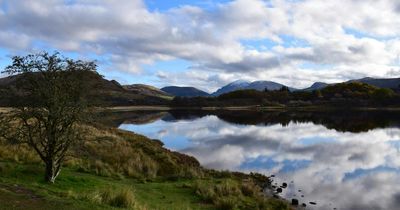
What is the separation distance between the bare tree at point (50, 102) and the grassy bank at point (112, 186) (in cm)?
151

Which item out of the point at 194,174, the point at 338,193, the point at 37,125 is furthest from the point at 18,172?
the point at 338,193

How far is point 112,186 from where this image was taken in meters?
18.5

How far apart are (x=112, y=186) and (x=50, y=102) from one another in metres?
4.32

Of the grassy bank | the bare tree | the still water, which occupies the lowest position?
the still water

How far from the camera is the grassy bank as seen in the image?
13.7m

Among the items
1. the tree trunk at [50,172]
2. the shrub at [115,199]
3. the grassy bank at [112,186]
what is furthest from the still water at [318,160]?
the tree trunk at [50,172]

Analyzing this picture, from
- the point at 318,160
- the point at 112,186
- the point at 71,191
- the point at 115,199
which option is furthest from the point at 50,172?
the point at 318,160

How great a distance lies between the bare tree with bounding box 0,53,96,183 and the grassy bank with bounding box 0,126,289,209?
1508mm

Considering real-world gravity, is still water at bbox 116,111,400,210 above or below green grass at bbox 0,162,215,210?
below

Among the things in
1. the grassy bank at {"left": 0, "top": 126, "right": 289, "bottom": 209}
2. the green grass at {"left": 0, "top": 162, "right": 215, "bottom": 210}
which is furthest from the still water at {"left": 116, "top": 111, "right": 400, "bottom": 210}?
the green grass at {"left": 0, "top": 162, "right": 215, "bottom": 210}

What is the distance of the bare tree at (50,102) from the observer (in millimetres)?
17094

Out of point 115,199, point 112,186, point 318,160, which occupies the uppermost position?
point 115,199

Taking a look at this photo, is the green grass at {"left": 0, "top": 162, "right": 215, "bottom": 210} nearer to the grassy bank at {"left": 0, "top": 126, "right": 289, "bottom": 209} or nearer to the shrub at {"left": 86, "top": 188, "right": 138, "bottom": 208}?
the grassy bank at {"left": 0, "top": 126, "right": 289, "bottom": 209}

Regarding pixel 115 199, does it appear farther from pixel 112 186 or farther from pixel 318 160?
pixel 318 160
